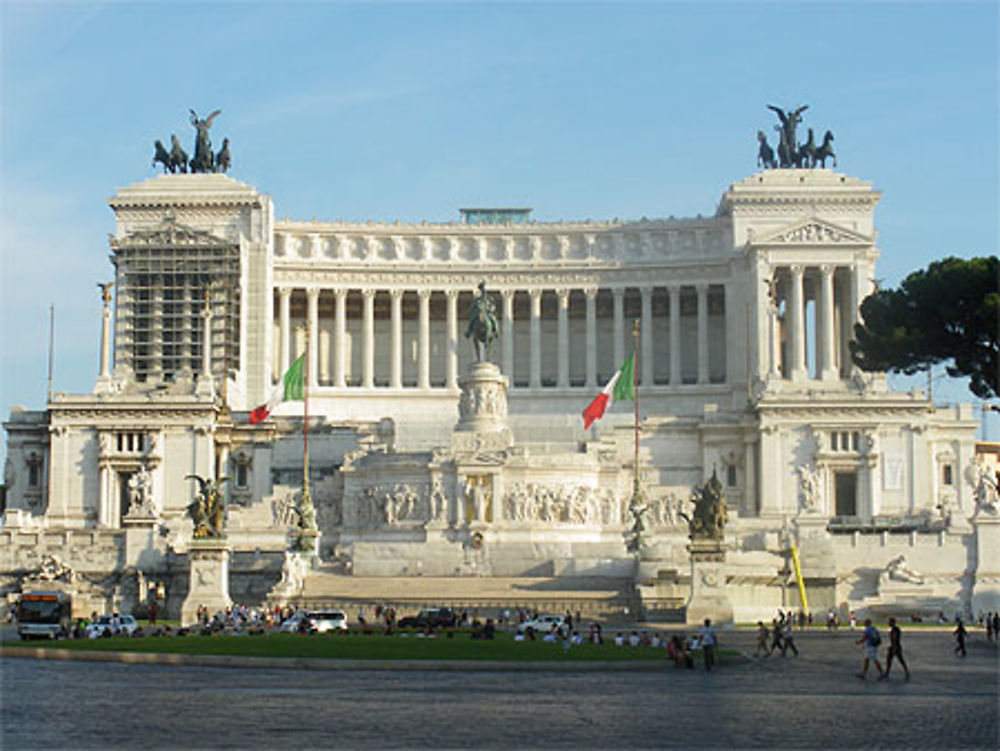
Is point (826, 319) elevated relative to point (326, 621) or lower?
Result: elevated

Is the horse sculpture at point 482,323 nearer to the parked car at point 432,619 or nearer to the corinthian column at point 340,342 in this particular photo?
the corinthian column at point 340,342

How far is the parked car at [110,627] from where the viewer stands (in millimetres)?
55156

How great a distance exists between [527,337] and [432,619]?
6362 centimetres

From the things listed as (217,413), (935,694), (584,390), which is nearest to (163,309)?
(217,413)

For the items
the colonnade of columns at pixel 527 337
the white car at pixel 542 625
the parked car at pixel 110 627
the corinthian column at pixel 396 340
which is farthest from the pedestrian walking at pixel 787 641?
the corinthian column at pixel 396 340

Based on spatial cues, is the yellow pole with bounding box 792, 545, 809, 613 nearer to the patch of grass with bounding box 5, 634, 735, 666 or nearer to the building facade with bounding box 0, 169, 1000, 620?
the building facade with bounding box 0, 169, 1000, 620

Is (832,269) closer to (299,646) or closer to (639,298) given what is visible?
(639,298)

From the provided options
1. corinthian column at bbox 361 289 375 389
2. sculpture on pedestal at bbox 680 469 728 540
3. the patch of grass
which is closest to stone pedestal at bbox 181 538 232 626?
the patch of grass

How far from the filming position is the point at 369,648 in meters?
46.0

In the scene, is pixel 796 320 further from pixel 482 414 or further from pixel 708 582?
pixel 708 582

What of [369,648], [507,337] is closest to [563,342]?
[507,337]

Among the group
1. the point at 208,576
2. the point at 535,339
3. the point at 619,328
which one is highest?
the point at 619,328

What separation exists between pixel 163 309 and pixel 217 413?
15806 millimetres

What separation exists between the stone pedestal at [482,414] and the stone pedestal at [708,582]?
28.5 metres
